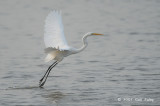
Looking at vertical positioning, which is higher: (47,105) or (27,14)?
(27,14)

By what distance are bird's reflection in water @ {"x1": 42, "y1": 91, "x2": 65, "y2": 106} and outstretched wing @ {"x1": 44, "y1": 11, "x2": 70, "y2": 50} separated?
4.34 ft

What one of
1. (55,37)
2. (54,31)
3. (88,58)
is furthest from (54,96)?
(88,58)

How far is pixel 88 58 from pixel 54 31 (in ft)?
9.73

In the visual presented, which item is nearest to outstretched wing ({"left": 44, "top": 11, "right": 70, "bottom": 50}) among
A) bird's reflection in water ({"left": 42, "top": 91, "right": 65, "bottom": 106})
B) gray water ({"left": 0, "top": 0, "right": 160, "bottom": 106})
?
gray water ({"left": 0, "top": 0, "right": 160, "bottom": 106})

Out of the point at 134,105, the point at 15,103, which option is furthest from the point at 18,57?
the point at 134,105

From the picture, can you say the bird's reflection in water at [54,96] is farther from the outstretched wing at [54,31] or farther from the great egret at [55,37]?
the outstretched wing at [54,31]

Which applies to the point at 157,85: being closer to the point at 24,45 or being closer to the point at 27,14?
the point at 24,45

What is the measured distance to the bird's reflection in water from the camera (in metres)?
10.4

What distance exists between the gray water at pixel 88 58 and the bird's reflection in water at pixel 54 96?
24mm

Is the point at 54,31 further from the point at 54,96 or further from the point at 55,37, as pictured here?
the point at 54,96

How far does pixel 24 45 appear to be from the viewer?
1616 centimetres

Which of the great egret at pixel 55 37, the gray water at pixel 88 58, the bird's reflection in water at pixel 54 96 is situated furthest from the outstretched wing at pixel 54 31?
the bird's reflection in water at pixel 54 96

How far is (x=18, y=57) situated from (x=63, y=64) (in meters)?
1.62

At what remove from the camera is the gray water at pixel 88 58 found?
10580 millimetres
